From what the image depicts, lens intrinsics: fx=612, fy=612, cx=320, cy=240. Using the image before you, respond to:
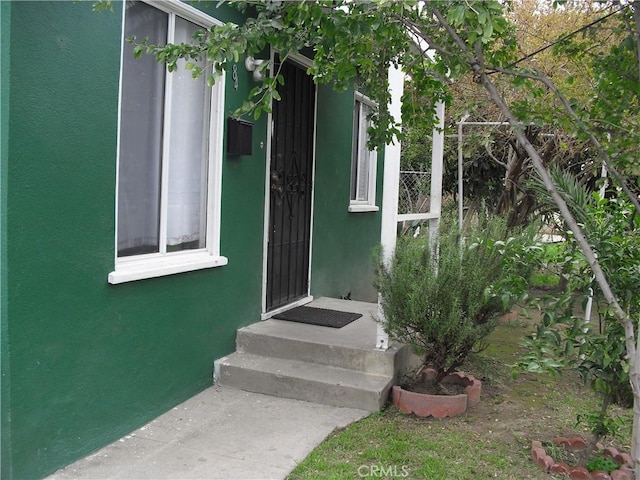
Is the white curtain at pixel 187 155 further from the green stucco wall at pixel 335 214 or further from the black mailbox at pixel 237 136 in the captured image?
the green stucco wall at pixel 335 214

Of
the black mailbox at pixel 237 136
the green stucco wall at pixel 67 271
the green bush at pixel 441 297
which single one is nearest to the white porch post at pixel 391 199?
the green bush at pixel 441 297

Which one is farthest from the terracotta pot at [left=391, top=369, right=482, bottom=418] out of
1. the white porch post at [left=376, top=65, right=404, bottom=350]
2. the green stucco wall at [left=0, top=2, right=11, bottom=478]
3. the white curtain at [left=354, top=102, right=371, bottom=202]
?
the white curtain at [left=354, top=102, right=371, bottom=202]

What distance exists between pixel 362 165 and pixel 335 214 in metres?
1.46

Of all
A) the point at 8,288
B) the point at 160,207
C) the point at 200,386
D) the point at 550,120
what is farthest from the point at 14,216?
the point at 550,120

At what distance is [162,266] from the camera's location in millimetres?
4184

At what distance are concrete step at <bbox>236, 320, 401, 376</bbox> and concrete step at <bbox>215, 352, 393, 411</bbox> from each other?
0.17ft

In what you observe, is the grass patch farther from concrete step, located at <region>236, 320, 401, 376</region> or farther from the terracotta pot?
concrete step, located at <region>236, 320, 401, 376</region>

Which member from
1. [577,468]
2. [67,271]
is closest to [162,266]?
[67,271]

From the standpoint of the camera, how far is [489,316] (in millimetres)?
4723

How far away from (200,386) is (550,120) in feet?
10.3

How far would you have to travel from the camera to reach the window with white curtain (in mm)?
8273

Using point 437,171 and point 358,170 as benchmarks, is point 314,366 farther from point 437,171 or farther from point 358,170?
point 358,170

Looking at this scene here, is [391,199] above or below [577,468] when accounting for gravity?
above

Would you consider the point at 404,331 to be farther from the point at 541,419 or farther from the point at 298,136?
the point at 298,136
